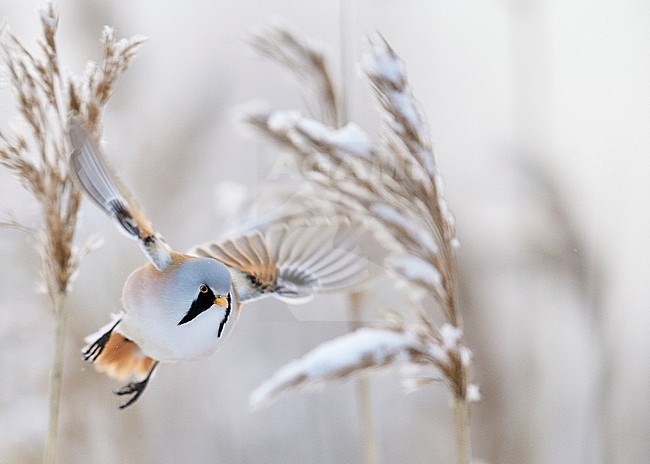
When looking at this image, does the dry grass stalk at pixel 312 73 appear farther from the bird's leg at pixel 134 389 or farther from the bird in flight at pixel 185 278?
the bird's leg at pixel 134 389

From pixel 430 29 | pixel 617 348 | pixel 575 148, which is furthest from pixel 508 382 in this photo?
pixel 430 29

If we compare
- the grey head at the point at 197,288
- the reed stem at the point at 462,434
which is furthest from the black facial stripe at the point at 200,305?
the reed stem at the point at 462,434

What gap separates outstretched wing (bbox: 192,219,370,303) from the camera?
1.87 feet

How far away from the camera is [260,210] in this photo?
1.96 feet

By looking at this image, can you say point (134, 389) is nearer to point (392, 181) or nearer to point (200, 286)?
point (200, 286)

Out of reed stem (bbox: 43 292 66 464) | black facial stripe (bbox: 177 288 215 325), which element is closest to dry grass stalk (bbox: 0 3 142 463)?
reed stem (bbox: 43 292 66 464)

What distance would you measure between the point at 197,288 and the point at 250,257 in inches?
2.3

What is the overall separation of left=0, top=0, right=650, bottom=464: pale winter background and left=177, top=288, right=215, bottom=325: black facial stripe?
0.05m

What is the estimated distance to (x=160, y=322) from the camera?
21.2 inches

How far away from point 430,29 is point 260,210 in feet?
0.80

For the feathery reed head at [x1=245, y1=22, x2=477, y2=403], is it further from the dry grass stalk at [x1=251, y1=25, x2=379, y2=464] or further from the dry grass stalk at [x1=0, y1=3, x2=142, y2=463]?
the dry grass stalk at [x1=0, y1=3, x2=142, y2=463]

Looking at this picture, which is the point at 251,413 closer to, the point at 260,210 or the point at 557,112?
the point at 260,210

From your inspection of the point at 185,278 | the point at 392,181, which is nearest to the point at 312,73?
the point at 392,181

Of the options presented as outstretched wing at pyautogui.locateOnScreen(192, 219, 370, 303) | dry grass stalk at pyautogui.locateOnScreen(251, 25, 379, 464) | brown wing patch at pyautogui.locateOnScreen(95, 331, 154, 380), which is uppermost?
dry grass stalk at pyautogui.locateOnScreen(251, 25, 379, 464)
